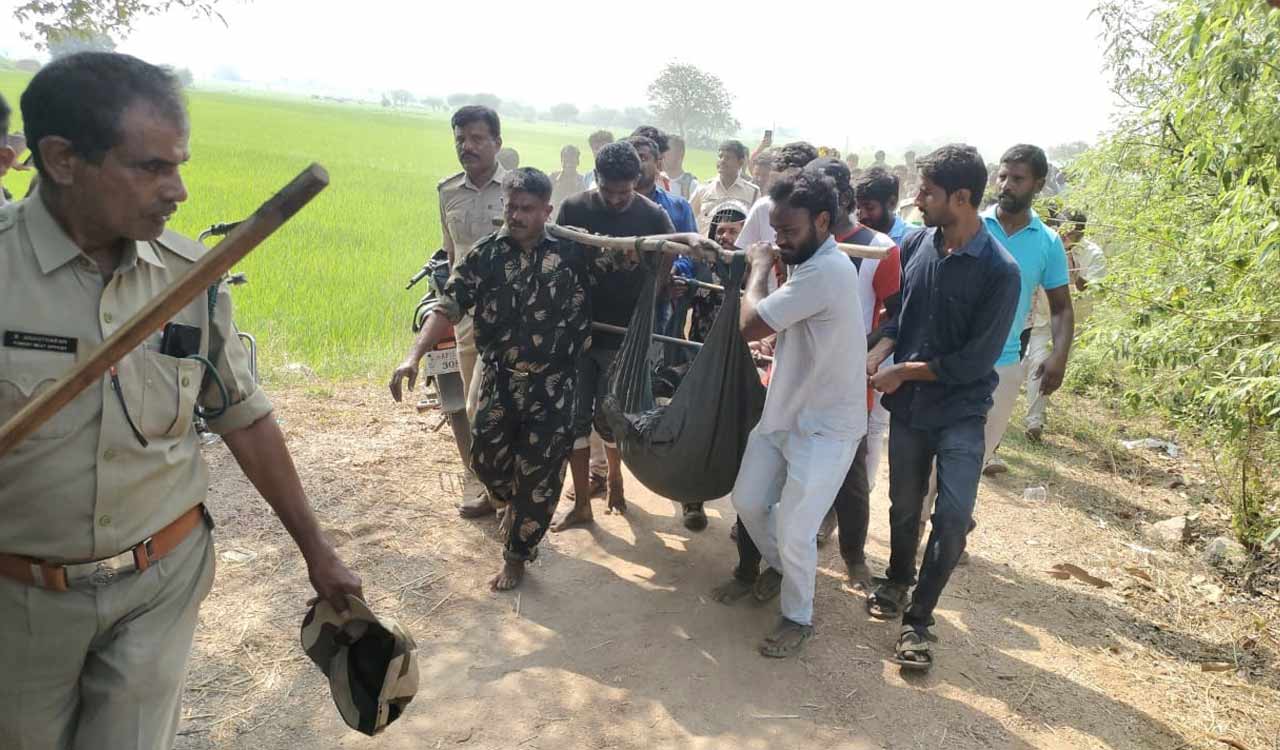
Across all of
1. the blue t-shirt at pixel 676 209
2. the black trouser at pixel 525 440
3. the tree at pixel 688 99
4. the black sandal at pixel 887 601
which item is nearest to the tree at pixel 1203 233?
the black sandal at pixel 887 601

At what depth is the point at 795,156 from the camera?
185 inches

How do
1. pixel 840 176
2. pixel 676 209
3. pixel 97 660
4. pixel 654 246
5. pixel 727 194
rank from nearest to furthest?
pixel 97 660 → pixel 654 246 → pixel 840 176 → pixel 676 209 → pixel 727 194

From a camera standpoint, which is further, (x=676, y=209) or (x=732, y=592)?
(x=676, y=209)

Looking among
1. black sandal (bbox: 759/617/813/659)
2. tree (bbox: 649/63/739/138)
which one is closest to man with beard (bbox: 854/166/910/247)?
black sandal (bbox: 759/617/813/659)

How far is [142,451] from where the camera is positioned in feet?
5.44

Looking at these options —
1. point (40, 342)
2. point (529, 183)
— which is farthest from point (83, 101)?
point (529, 183)

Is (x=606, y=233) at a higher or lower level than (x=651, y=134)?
lower

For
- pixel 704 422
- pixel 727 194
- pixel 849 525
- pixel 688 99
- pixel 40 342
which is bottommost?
pixel 849 525

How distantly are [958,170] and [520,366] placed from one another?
6.09ft

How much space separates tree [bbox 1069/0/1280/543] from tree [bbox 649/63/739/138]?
5639 cm

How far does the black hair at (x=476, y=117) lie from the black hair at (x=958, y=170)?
86.4 inches

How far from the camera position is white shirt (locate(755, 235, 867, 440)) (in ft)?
10.2

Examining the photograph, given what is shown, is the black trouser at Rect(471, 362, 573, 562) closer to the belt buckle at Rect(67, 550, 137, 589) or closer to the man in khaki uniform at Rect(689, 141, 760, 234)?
the belt buckle at Rect(67, 550, 137, 589)

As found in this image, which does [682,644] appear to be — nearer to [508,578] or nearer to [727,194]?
[508,578]
